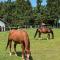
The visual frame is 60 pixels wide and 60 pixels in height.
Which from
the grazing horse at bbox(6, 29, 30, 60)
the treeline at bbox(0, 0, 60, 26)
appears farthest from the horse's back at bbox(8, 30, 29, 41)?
the treeline at bbox(0, 0, 60, 26)

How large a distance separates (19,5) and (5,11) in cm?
639

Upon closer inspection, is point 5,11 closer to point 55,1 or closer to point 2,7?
point 2,7

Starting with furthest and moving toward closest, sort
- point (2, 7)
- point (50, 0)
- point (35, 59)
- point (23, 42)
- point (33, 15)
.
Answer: point (2, 7)
point (50, 0)
point (33, 15)
point (35, 59)
point (23, 42)

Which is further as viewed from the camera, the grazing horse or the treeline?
the treeline

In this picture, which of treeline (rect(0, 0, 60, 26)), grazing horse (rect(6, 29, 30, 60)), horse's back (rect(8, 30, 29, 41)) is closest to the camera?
grazing horse (rect(6, 29, 30, 60))

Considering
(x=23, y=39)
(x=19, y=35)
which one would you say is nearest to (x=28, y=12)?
(x=19, y=35)

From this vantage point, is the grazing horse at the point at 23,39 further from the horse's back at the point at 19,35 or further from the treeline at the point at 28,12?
the treeline at the point at 28,12

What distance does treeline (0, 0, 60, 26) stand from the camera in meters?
93.6

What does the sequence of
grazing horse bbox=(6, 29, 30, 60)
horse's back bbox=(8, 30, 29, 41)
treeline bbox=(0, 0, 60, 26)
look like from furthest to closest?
treeline bbox=(0, 0, 60, 26) → horse's back bbox=(8, 30, 29, 41) → grazing horse bbox=(6, 29, 30, 60)

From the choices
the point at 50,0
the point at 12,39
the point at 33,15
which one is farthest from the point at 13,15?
the point at 12,39

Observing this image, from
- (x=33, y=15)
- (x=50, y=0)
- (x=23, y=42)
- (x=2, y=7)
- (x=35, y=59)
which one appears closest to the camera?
(x=23, y=42)

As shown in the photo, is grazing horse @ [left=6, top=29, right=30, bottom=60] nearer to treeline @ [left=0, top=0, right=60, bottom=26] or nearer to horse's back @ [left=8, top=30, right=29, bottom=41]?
horse's back @ [left=8, top=30, right=29, bottom=41]

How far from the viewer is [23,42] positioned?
1465cm

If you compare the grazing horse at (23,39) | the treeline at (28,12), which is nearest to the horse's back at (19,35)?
the grazing horse at (23,39)
